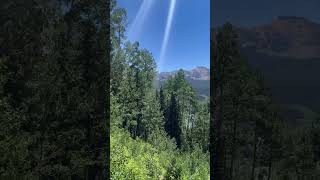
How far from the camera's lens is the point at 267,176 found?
809cm

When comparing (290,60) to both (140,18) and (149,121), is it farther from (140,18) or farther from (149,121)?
(140,18)

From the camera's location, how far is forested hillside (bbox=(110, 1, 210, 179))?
10367mm

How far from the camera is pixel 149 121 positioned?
11.7m

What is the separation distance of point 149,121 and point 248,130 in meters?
3.89

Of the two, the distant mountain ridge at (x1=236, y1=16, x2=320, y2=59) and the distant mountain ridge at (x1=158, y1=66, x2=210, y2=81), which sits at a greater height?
the distant mountain ridge at (x1=236, y1=16, x2=320, y2=59)

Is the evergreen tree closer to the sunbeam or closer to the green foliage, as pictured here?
the green foliage

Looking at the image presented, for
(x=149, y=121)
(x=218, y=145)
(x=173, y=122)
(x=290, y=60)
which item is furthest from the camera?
(x=173, y=122)

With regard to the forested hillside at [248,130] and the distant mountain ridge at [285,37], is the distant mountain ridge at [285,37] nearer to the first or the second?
the distant mountain ridge at [285,37]

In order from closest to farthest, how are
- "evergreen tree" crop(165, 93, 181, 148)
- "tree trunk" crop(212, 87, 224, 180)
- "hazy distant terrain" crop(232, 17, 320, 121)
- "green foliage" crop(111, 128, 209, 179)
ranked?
"hazy distant terrain" crop(232, 17, 320, 121) < "tree trunk" crop(212, 87, 224, 180) < "green foliage" crop(111, 128, 209, 179) < "evergreen tree" crop(165, 93, 181, 148)

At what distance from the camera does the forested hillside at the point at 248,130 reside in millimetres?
7961

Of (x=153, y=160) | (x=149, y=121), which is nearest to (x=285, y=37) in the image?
(x=153, y=160)

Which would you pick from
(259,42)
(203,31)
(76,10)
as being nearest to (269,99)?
(259,42)

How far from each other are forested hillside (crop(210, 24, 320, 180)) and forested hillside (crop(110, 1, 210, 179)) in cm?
242

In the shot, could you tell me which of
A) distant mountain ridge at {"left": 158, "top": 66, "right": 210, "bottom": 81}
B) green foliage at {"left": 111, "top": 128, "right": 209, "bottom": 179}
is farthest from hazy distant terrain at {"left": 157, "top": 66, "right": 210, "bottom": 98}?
green foliage at {"left": 111, "top": 128, "right": 209, "bottom": 179}
